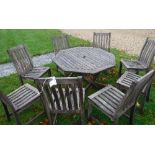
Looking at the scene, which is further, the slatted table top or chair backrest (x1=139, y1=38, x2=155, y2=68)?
chair backrest (x1=139, y1=38, x2=155, y2=68)

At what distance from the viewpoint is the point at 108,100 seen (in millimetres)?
3721

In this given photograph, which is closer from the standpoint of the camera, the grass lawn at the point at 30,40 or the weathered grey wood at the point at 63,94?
the weathered grey wood at the point at 63,94

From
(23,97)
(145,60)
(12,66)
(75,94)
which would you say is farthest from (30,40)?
(75,94)

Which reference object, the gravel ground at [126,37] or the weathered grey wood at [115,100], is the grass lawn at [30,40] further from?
the weathered grey wood at [115,100]

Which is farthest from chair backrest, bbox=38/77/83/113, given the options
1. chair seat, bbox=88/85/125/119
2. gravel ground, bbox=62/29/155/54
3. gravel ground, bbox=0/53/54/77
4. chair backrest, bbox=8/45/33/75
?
gravel ground, bbox=62/29/155/54

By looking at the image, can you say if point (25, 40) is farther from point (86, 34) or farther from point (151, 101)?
point (151, 101)

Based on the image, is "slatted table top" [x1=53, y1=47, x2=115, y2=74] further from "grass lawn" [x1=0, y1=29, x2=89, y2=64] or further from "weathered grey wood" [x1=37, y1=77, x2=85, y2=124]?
"grass lawn" [x1=0, y1=29, x2=89, y2=64]

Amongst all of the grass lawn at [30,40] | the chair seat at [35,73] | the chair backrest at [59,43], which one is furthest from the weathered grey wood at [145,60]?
the grass lawn at [30,40]

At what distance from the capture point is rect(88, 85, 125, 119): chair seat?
11.4 ft

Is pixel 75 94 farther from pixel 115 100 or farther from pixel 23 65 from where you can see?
pixel 23 65

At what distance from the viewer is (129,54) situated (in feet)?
24.8

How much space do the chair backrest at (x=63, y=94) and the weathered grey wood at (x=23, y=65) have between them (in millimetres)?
1387

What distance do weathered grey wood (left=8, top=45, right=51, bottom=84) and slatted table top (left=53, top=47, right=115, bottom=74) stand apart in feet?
1.77

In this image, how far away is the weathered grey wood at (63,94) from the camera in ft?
9.93
